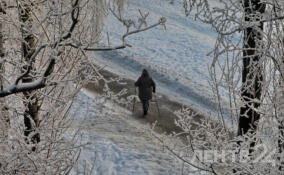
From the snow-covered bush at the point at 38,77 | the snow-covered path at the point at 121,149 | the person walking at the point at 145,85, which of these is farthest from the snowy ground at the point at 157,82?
the person walking at the point at 145,85

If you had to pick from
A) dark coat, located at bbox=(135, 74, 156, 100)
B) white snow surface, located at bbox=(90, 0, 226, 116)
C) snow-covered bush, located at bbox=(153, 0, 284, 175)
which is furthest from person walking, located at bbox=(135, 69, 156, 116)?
snow-covered bush, located at bbox=(153, 0, 284, 175)

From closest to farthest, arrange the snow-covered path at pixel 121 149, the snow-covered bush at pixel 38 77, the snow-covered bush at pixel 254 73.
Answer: the snow-covered bush at pixel 38 77, the snow-covered bush at pixel 254 73, the snow-covered path at pixel 121 149

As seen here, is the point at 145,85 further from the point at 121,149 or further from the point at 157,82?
the point at 157,82

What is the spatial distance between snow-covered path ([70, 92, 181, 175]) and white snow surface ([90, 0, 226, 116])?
3373 millimetres

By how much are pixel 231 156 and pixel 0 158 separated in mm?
2885

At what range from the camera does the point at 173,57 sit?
19.6 m

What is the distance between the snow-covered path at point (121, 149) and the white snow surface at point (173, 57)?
337 cm

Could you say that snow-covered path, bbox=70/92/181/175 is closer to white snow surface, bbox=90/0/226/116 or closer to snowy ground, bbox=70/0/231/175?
snowy ground, bbox=70/0/231/175

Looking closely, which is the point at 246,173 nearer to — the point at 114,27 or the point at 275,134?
the point at 275,134

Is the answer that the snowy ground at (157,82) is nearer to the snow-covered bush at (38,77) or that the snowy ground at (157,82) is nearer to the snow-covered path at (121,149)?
the snow-covered path at (121,149)

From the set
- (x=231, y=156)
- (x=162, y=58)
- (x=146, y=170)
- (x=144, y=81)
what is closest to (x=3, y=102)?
(x=231, y=156)

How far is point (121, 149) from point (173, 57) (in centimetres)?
1013

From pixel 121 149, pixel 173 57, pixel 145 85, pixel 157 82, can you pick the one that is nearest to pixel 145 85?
pixel 145 85

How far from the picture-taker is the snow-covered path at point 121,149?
9.41m
